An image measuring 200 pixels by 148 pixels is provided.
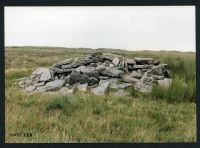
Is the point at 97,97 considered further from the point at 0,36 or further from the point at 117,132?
the point at 0,36

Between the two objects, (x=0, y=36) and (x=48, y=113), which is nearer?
(x=0, y=36)

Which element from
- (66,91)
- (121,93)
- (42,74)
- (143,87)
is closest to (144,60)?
(143,87)

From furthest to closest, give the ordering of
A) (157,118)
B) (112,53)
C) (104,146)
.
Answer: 1. (112,53)
2. (157,118)
3. (104,146)

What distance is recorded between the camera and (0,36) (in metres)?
9.62

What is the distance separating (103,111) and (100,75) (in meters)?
1.04

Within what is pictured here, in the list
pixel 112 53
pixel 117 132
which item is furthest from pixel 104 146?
pixel 112 53

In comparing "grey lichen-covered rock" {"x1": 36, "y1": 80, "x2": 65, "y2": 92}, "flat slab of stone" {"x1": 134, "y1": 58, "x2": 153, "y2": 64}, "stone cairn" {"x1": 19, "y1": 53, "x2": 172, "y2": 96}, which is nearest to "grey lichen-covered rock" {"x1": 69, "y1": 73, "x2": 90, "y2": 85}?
"stone cairn" {"x1": 19, "y1": 53, "x2": 172, "y2": 96}

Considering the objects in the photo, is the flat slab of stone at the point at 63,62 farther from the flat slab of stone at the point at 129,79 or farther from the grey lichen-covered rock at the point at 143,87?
the grey lichen-covered rock at the point at 143,87

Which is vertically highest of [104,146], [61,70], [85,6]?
[85,6]

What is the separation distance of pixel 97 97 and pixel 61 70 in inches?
37.6

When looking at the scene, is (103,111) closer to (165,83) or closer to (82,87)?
(82,87)

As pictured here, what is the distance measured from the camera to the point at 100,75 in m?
11.3

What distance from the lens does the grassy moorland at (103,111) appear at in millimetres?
9844

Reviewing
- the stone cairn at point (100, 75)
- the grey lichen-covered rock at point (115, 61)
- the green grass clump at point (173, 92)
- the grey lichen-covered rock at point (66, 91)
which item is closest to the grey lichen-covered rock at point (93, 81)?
the stone cairn at point (100, 75)
